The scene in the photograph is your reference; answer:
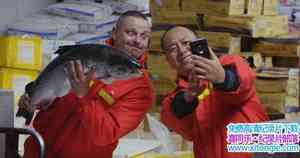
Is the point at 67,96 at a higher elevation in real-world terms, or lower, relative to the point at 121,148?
higher

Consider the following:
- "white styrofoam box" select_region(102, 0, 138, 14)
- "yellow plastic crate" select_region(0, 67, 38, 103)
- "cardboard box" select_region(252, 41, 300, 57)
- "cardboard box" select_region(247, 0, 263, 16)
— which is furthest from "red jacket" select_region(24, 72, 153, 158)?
"cardboard box" select_region(252, 41, 300, 57)

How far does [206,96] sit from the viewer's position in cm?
216

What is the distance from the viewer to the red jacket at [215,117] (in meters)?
2.14

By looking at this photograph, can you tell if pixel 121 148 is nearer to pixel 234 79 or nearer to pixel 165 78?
pixel 165 78

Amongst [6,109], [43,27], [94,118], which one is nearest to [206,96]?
[94,118]

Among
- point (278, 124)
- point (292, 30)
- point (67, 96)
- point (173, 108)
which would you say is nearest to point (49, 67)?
point (67, 96)

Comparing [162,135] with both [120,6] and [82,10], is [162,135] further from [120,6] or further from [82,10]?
[82,10]

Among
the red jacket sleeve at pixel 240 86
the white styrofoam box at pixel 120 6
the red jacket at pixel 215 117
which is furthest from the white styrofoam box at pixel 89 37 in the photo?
the red jacket sleeve at pixel 240 86

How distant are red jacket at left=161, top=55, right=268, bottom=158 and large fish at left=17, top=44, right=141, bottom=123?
17cm

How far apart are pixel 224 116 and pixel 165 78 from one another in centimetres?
41

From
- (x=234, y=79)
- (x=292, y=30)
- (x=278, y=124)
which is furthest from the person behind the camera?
(x=292, y=30)

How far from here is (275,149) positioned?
2277 mm

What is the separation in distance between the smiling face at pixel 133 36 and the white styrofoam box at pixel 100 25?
1.53ft

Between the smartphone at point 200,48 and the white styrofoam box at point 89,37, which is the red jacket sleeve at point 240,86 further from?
the white styrofoam box at point 89,37
